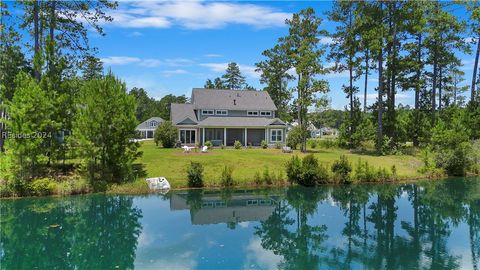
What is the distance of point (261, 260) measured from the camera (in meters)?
11.6

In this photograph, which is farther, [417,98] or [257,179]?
[417,98]

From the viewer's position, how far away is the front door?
1636 inches

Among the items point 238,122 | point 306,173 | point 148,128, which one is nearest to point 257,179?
point 306,173

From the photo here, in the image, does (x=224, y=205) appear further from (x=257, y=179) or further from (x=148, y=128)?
(x=148, y=128)

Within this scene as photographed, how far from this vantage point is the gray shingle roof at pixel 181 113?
42.1m

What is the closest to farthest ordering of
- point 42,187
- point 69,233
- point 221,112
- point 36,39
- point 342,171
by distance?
1. point 69,233
2. point 42,187
3. point 36,39
4. point 342,171
5. point 221,112

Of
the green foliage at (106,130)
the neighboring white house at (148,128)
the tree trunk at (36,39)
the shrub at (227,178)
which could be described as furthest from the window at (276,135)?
the neighboring white house at (148,128)

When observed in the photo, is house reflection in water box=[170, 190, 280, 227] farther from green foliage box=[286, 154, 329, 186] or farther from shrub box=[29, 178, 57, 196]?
shrub box=[29, 178, 57, 196]

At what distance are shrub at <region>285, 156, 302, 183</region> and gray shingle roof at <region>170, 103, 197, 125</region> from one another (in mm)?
19231

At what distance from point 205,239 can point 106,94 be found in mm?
12618

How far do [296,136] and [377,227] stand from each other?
21.8 m

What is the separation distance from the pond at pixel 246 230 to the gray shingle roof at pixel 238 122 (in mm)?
19204

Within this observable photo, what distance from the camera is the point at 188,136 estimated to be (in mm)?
41750

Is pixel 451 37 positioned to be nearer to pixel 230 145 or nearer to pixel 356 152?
pixel 356 152
